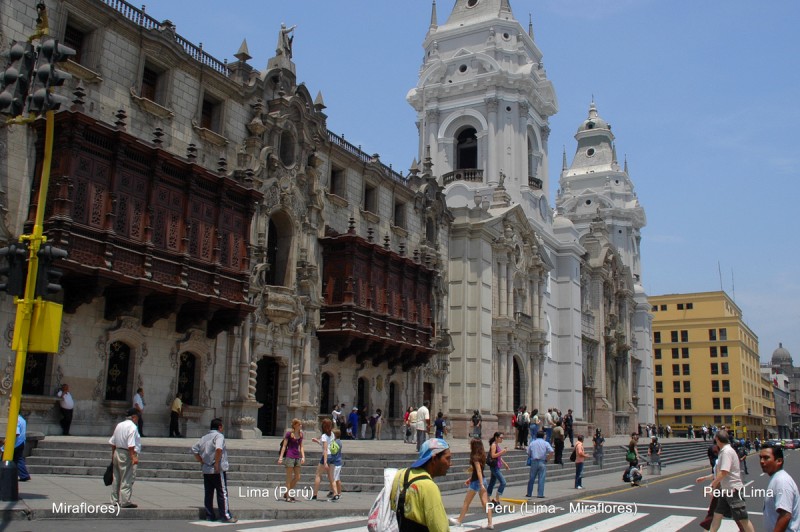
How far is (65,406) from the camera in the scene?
67.7ft

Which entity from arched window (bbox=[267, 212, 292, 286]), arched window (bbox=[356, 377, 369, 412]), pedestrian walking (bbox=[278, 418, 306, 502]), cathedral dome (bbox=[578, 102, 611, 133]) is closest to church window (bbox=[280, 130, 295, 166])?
arched window (bbox=[267, 212, 292, 286])

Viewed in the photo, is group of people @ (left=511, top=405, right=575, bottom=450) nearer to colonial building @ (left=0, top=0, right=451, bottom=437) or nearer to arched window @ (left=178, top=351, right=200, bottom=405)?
colonial building @ (left=0, top=0, right=451, bottom=437)

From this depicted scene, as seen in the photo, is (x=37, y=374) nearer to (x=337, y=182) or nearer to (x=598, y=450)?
(x=337, y=182)

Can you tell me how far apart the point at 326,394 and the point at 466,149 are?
89.7ft

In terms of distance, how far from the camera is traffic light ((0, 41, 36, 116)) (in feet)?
39.0

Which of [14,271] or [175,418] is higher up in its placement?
[14,271]

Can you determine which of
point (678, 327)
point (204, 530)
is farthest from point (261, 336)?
point (678, 327)

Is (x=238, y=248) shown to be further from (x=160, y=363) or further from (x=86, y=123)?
(x=86, y=123)

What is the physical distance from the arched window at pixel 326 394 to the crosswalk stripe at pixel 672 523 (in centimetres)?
1739

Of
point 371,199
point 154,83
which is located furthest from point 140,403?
point 371,199

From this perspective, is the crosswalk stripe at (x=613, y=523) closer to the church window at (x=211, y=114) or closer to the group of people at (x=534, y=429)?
the group of people at (x=534, y=429)

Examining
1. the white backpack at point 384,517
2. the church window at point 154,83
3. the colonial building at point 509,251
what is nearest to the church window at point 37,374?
the church window at point 154,83

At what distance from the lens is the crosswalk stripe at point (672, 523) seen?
49.5 feet

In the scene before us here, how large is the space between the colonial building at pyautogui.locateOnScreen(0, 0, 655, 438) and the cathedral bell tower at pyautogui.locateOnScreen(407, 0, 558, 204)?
15 cm
